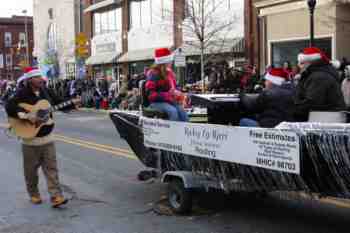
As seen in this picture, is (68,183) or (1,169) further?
(1,169)

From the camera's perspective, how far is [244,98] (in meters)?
7.01

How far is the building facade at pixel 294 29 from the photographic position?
20750 millimetres

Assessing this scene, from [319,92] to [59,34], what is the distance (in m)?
46.0

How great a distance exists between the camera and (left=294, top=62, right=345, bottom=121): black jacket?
19.5 feet

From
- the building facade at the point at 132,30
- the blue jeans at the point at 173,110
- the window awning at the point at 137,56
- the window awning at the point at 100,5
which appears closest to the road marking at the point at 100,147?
the blue jeans at the point at 173,110

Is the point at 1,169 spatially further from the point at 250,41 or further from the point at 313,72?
the point at 250,41

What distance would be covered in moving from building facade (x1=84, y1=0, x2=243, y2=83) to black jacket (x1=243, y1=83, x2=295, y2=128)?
20.4 m

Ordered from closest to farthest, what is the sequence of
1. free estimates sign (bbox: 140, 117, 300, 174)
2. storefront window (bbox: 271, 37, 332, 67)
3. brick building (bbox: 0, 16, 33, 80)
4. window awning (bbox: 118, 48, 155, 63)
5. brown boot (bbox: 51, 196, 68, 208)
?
free estimates sign (bbox: 140, 117, 300, 174), brown boot (bbox: 51, 196, 68, 208), storefront window (bbox: 271, 37, 332, 67), window awning (bbox: 118, 48, 155, 63), brick building (bbox: 0, 16, 33, 80)

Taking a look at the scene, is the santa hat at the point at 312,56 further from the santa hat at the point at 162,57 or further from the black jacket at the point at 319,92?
the santa hat at the point at 162,57

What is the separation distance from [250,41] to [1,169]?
1757 cm

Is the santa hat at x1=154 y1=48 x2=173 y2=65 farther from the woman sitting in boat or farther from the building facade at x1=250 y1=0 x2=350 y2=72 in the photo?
the building facade at x1=250 y1=0 x2=350 y2=72

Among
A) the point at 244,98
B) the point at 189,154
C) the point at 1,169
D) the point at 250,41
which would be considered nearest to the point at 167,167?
the point at 189,154

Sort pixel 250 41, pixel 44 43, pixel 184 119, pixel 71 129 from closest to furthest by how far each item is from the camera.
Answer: pixel 184 119
pixel 71 129
pixel 250 41
pixel 44 43

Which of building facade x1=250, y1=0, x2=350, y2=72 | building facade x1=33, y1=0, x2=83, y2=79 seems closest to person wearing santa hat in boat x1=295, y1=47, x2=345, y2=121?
building facade x1=250, y1=0, x2=350, y2=72
